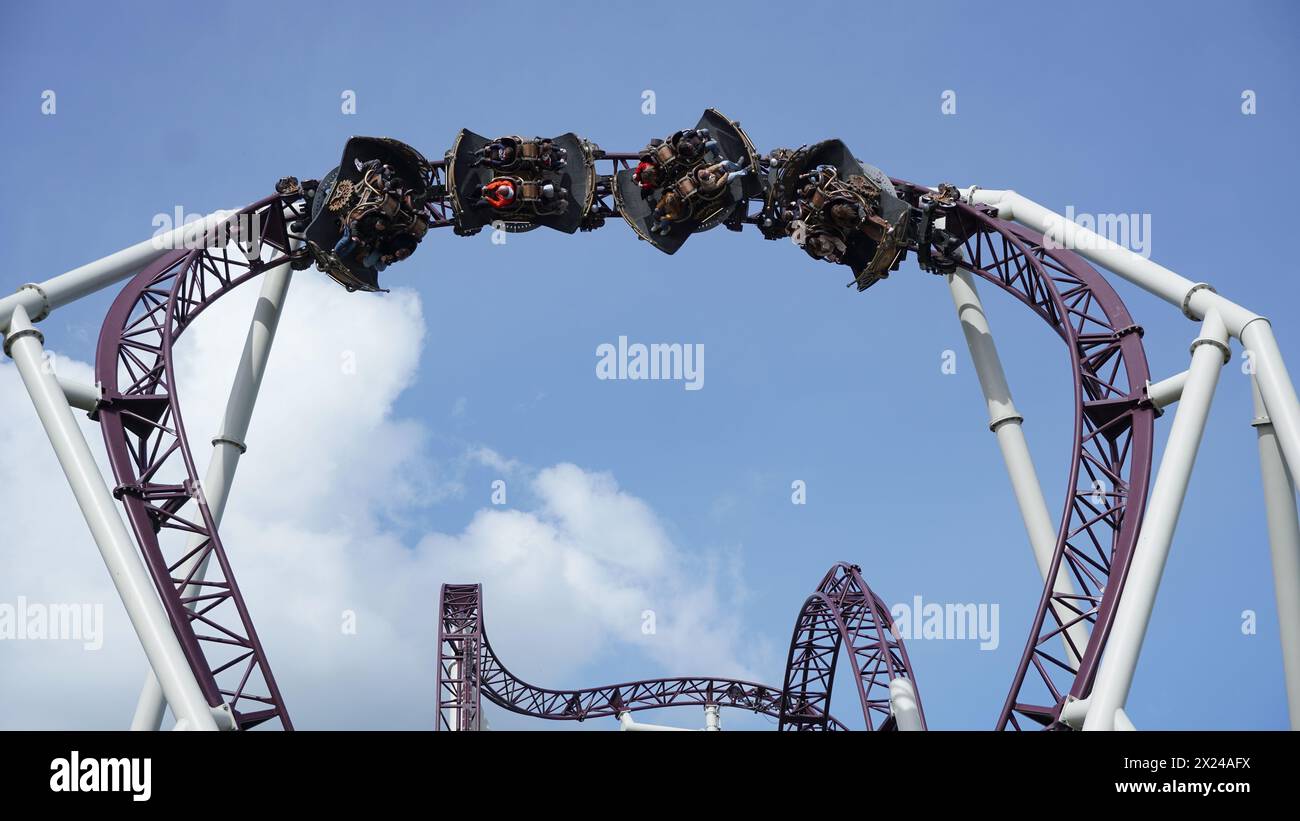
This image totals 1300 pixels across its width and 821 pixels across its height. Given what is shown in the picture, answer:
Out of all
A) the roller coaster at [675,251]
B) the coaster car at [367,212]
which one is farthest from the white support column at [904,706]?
the coaster car at [367,212]

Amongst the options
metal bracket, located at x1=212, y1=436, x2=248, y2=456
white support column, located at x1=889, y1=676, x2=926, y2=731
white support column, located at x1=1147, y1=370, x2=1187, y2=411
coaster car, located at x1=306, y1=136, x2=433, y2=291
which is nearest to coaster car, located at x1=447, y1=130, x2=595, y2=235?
coaster car, located at x1=306, y1=136, x2=433, y2=291

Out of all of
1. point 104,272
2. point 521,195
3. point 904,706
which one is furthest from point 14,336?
point 904,706

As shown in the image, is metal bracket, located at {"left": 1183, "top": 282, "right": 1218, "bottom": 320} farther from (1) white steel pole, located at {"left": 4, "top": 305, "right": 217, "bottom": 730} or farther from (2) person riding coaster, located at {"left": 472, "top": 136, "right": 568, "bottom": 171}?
(1) white steel pole, located at {"left": 4, "top": 305, "right": 217, "bottom": 730}

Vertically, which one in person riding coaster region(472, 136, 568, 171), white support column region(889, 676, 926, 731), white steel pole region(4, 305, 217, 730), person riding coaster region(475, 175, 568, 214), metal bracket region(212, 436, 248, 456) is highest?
person riding coaster region(472, 136, 568, 171)
